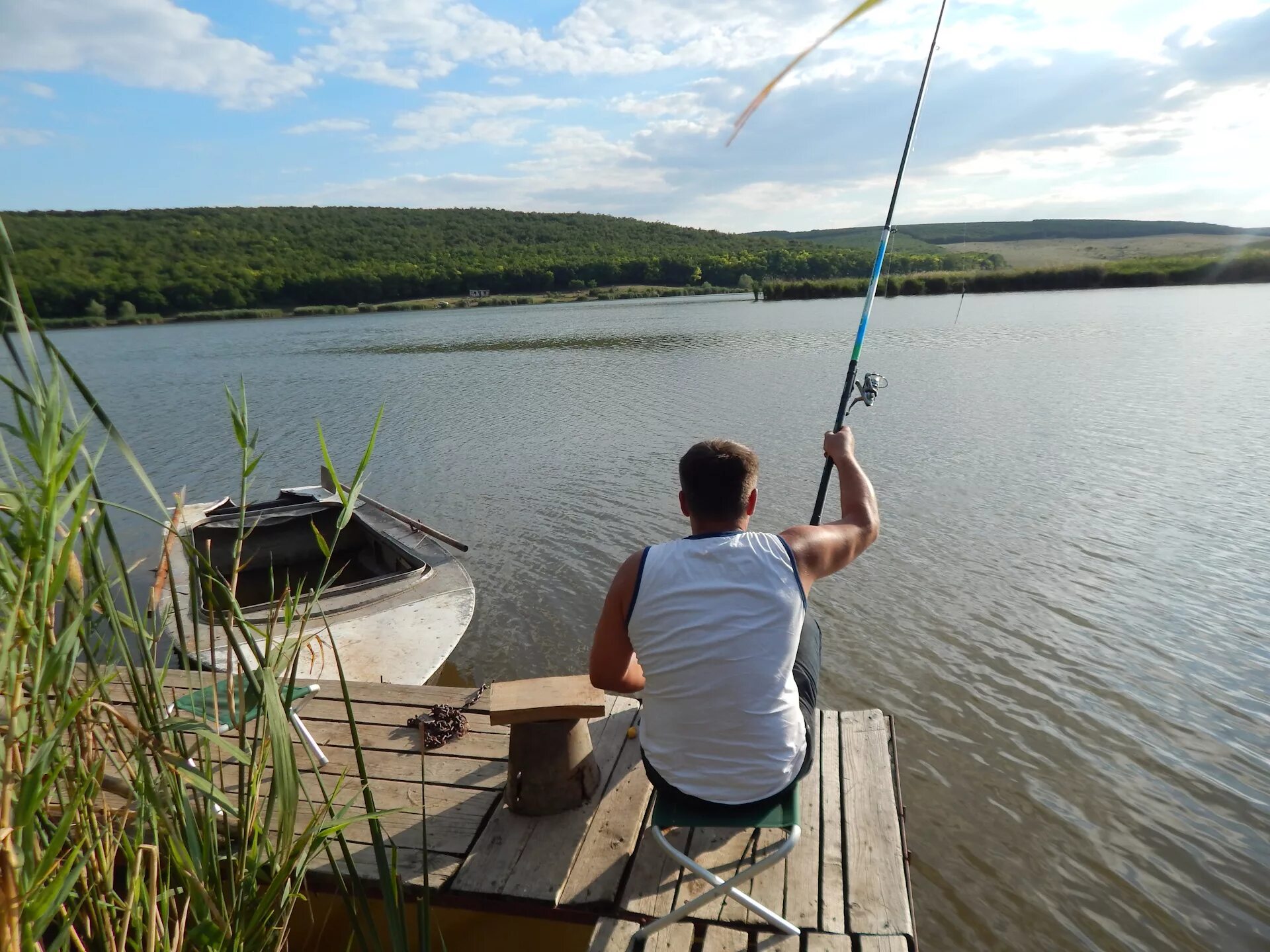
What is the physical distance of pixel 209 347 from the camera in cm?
4338

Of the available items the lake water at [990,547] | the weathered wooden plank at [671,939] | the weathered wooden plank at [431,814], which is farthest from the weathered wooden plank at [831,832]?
the weathered wooden plank at [431,814]

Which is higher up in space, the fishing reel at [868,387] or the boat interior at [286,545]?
the fishing reel at [868,387]

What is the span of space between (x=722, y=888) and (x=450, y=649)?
4.38m

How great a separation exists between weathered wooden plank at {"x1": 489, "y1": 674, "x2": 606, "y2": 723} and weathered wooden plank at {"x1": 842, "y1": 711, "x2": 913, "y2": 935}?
1.16 meters

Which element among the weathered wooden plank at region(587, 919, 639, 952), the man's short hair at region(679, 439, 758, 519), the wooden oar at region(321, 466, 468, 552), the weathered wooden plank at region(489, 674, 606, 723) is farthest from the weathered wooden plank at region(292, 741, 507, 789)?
the wooden oar at region(321, 466, 468, 552)

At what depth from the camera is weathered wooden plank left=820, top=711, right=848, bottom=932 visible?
2742 mm

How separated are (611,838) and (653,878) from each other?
0.27 m

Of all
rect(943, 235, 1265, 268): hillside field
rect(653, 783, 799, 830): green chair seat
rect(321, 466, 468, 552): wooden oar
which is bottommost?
rect(321, 466, 468, 552): wooden oar

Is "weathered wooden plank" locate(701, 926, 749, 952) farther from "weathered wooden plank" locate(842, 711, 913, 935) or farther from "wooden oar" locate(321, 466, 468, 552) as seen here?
"wooden oar" locate(321, 466, 468, 552)

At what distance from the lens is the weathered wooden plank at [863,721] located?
3.84 meters

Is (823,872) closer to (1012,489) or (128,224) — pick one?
(1012,489)

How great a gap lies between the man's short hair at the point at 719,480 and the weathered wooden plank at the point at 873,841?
5.03 feet

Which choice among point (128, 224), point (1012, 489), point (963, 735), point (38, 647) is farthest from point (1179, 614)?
Answer: point (128, 224)

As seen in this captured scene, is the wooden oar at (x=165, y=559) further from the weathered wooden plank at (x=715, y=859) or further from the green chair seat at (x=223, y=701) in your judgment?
the weathered wooden plank at (x=715, y=859)
